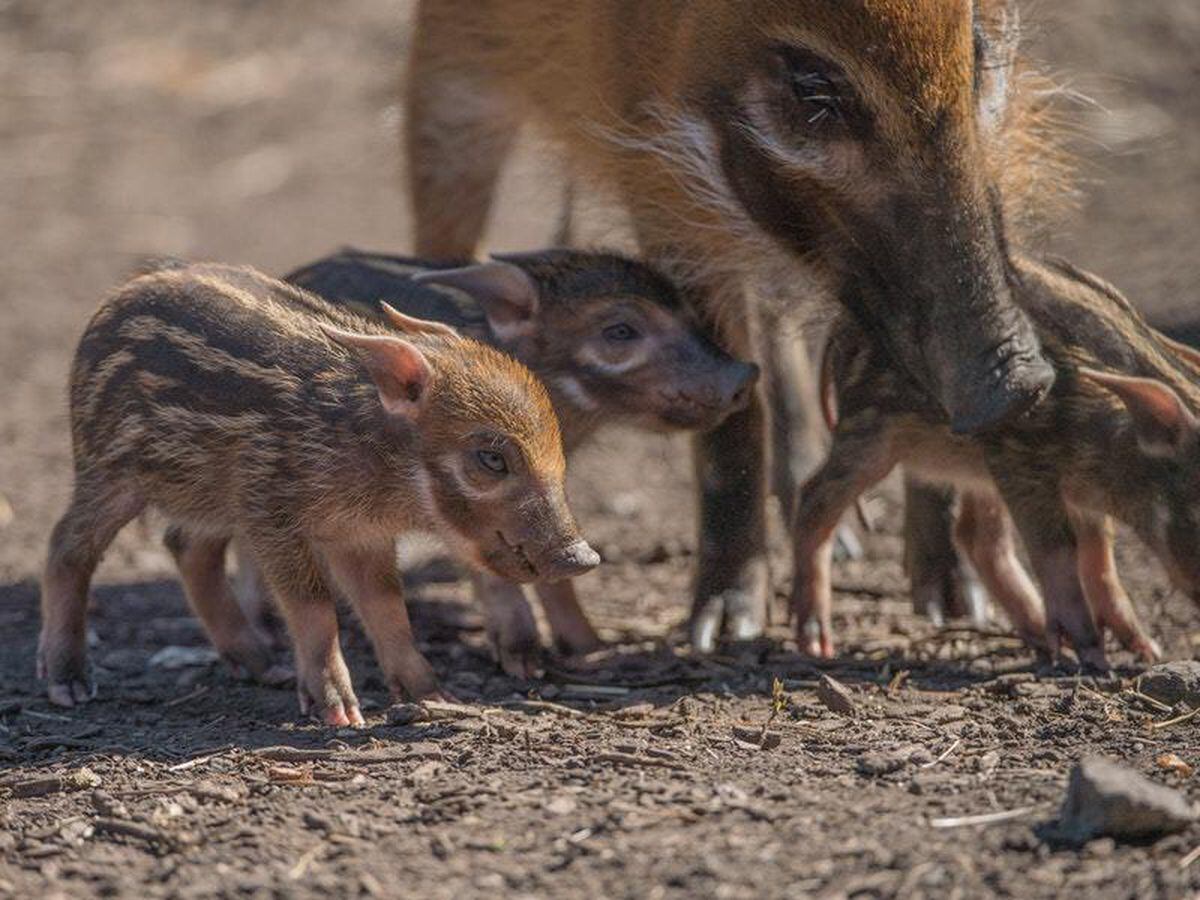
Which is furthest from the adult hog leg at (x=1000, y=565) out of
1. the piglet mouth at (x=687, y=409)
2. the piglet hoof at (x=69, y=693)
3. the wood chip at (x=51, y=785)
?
the wood chip at (x=51, y=785)

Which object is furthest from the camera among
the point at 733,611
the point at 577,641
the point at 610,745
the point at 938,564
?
the point at 938,564

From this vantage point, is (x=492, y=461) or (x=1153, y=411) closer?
(x=492, y=461)

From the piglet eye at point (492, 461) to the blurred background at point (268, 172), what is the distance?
146 cm

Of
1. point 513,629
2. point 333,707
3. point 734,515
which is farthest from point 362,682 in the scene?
point 734,515

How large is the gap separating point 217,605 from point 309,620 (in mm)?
667

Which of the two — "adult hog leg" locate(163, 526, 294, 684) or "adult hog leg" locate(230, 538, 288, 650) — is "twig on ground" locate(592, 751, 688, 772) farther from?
"adult hog leg" locate(230, 538, 288, 650)

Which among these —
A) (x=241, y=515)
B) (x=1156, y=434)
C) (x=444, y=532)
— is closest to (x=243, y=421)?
(x=241, y=515)

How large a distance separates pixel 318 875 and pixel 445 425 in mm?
1326

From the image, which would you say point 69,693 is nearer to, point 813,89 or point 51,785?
point 51,785

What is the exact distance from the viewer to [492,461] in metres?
4.59

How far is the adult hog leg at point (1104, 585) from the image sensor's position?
5.29 meters

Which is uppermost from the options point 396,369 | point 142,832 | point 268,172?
point 268,172

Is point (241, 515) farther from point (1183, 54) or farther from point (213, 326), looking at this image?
point (1183, 54)

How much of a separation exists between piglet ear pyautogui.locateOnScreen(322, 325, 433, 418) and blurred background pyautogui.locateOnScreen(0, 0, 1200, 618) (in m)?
1.44
